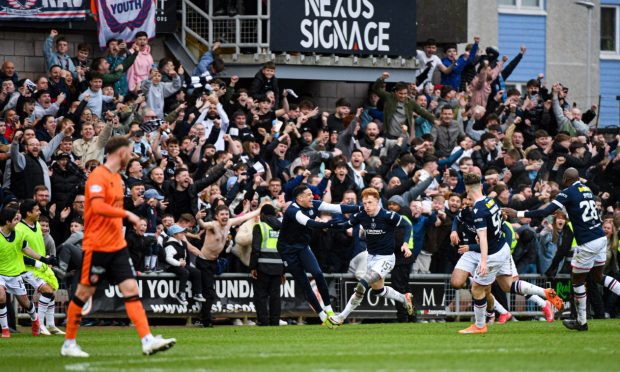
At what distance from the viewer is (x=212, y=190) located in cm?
2375

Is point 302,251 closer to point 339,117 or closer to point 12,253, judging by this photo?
point 12,253

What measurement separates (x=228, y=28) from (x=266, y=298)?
845 centimetres

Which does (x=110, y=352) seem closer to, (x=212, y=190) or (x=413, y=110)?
(x=212, y=190)

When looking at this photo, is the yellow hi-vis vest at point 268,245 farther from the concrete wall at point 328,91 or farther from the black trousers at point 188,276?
the concrete wall at point 328,91

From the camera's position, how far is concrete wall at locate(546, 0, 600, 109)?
42.1 meters

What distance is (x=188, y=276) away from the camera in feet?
74.5

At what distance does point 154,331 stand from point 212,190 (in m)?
3.60

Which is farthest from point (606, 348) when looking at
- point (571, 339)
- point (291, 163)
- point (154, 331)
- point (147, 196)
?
point (291, 163)

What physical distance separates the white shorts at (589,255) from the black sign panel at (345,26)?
1151cm

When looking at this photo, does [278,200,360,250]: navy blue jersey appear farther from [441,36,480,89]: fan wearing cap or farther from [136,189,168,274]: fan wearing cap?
[441,36,480,89]: fan wearing cap

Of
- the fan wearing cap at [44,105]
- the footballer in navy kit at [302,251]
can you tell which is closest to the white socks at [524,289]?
the footballer in navy kit at [302,251]

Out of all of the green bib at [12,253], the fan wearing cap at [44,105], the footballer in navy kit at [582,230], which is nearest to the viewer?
the footballer in navy kit at [582,230]

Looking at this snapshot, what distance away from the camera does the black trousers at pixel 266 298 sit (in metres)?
22.9

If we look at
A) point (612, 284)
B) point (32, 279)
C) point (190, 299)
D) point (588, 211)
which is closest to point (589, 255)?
point (588, 211)
